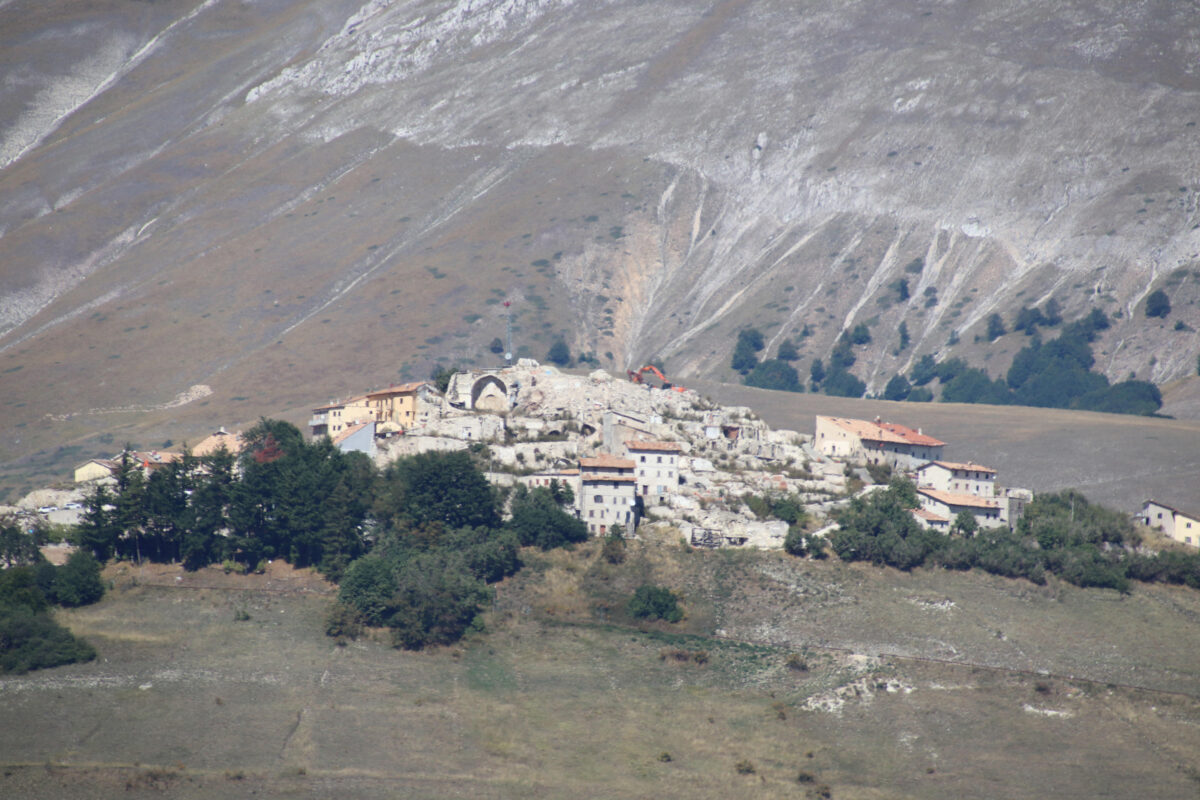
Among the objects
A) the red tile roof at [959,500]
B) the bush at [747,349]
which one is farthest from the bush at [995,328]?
the red tile roof at [959,500]

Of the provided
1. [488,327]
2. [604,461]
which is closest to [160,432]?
[488,327]

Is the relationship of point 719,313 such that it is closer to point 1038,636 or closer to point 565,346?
point 565,346

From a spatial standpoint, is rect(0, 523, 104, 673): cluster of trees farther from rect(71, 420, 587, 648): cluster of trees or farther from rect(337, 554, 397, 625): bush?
rect(337, 554, 397, 625): bush

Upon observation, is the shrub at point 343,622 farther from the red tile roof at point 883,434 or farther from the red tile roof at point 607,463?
the red tile roof at point 883,434

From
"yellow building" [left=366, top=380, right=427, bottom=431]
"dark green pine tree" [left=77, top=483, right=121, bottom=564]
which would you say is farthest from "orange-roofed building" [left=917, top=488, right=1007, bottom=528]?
"dark green pine tree" [left=77, top=483, right=121, bottom=564]

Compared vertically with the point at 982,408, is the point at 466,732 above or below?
below

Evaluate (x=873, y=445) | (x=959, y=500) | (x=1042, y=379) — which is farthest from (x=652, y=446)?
(x=1042, y=379)

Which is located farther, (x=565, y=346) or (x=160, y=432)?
(x=565, y=346)
